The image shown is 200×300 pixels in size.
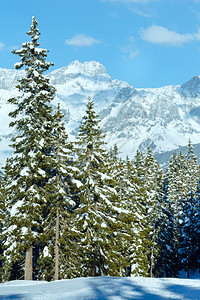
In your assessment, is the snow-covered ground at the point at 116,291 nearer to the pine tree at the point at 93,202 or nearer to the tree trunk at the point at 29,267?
the tree trunk at the point at 29,267

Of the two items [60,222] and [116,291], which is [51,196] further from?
[116,291]

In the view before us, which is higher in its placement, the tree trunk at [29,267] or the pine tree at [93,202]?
the pine tree at [93,202]

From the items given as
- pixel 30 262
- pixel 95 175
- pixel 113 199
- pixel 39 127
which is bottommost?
pixel 30 262

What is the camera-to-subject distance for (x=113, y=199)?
22156mm

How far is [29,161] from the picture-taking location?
61.4 ft

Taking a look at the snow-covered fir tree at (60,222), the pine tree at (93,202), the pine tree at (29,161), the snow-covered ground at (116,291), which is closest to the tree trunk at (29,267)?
the pine tree at (29,161)

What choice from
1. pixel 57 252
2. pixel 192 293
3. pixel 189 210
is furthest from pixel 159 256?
pixel 192 293

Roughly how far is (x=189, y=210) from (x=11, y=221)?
3585 cm

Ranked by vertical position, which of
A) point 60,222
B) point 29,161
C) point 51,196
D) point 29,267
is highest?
point 29,161

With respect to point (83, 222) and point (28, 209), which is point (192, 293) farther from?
point (83, 222)

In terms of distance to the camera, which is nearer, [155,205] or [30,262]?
[30,262]

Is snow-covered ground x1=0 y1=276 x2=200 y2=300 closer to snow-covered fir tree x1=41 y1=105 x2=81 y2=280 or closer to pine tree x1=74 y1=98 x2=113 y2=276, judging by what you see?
snow-covered fir tree x1=41 y1=105 x2=81 y2=280

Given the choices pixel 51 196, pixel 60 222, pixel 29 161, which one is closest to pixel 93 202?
pixel 60 222

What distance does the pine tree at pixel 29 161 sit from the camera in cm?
1816
